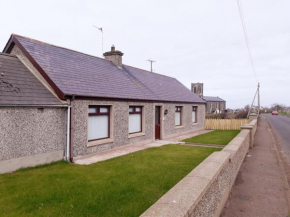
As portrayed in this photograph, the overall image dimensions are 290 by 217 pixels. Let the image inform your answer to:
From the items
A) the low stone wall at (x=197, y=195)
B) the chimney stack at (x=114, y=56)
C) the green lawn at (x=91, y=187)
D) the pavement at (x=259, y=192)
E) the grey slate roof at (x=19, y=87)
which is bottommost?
the pavement at (x=259, y=192)

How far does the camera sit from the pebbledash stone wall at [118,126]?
369 inches

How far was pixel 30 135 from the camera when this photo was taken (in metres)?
7.82

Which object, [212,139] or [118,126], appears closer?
[118,126]

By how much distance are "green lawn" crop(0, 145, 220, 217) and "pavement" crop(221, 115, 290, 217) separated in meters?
1.65

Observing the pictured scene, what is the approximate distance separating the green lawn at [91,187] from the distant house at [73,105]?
41.6 inches

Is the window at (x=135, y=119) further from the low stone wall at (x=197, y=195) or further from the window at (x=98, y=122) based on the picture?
the low stone wall at (x=197, y=195)

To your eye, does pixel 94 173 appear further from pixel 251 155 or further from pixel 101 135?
pixel 251 155

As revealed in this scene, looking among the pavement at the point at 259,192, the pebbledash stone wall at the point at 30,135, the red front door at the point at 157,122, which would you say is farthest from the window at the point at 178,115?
the pebbledash stone wall at the point at 30,135

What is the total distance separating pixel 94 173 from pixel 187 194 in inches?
184

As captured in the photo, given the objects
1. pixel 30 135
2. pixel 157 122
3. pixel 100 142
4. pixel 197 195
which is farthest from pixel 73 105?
pixel 157 122

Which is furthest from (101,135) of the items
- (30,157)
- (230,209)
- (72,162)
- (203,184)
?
(203,184)

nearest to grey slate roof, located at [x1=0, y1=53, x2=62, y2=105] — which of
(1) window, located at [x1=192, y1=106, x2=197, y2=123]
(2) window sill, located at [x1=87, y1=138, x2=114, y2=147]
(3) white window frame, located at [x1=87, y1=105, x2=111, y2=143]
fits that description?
(3) white window frame, located at [x1=87, y1=105, x2=111, y2=143]

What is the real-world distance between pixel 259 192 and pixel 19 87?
28.4 feet

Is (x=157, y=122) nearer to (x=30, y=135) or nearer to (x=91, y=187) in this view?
(x=30, y=135)
